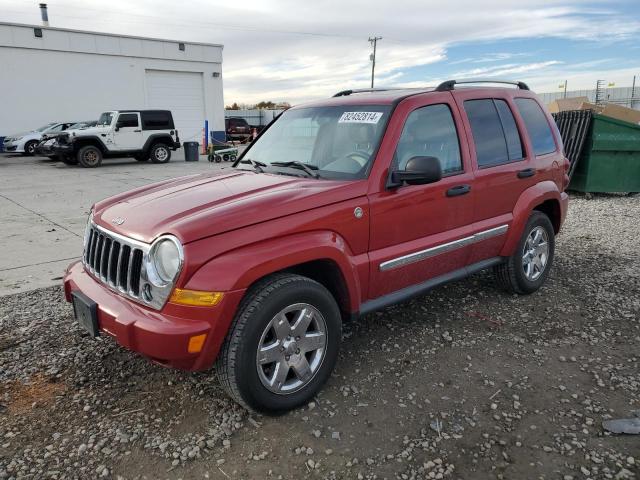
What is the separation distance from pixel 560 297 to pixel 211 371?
3265 millimetres

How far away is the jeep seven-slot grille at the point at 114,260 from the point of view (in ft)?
8.87

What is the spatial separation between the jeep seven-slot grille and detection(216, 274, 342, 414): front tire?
0.62 m

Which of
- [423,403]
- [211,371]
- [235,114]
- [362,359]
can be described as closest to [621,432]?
[423,403]

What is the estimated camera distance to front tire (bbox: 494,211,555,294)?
4.43 m

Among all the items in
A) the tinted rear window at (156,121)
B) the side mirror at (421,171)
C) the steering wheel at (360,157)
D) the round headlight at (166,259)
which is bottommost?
the round headlight at (166,259)

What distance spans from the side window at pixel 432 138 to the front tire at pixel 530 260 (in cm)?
118

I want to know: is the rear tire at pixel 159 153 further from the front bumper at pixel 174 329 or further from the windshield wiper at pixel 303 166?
the front bumper at pixel 174 329

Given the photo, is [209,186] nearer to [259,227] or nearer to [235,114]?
[259,227]

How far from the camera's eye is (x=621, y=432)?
8.88ft

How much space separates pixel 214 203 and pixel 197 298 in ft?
2.11

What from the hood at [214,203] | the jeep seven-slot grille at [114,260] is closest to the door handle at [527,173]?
the hood at [214,203]

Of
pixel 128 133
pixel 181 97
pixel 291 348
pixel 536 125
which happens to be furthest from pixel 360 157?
pixel 181 97

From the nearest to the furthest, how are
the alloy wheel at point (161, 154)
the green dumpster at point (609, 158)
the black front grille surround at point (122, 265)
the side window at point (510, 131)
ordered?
the black front grille surround at point (122, 265) → the side window at point (510, 131) → the green dumpster at point (609, 158) → the alloy wheel at point (161, 154)

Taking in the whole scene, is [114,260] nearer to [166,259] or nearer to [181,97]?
[166,259]
